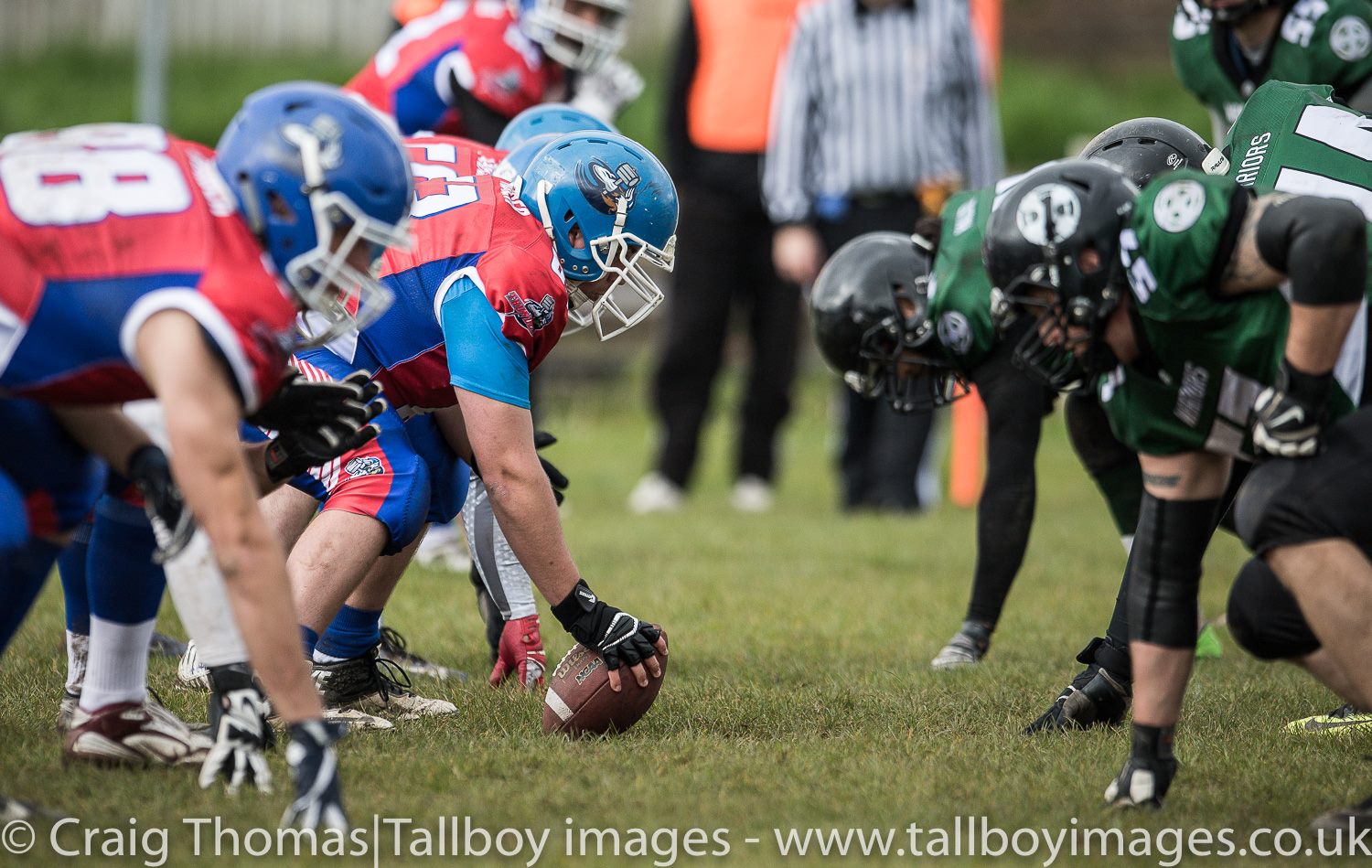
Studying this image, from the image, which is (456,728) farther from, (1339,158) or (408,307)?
(1339,158)

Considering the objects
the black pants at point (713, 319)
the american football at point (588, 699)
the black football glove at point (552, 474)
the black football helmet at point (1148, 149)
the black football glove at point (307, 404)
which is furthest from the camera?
the black pants at point (713, 319)

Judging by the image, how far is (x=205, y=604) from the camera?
10.9ft

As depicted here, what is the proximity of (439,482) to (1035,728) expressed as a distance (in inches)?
71.3

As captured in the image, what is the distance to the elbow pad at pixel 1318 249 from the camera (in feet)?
9.82

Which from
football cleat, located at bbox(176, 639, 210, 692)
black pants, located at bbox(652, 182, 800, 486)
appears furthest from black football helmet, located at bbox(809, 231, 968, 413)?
black pants, located at bbox(652, 182, 800, 486)

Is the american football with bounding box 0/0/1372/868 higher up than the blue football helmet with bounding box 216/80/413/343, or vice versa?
the blue football helmet with bounding box 216/80/413/343

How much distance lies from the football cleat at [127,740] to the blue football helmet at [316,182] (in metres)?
1.14

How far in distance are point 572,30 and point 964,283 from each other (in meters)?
2.40

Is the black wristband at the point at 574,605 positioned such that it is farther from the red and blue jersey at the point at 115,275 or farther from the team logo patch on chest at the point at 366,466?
the red and blue jersey at the point at 115,275

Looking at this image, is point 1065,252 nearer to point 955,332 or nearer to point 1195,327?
point 1195,327

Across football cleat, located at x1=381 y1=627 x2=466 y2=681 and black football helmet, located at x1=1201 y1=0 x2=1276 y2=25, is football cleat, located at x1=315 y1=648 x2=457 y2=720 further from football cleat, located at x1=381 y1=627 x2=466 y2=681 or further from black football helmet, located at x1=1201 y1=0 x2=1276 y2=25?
black football helmet, located at x1=1201 y1=0 x2=1276 y2=25

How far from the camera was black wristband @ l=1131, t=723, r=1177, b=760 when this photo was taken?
10.8ft

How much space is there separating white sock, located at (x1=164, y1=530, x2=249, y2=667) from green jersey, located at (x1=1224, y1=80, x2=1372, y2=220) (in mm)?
2646

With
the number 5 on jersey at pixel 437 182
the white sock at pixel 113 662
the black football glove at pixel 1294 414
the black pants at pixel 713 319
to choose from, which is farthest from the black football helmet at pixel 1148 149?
the black pants at pixel 713 319
